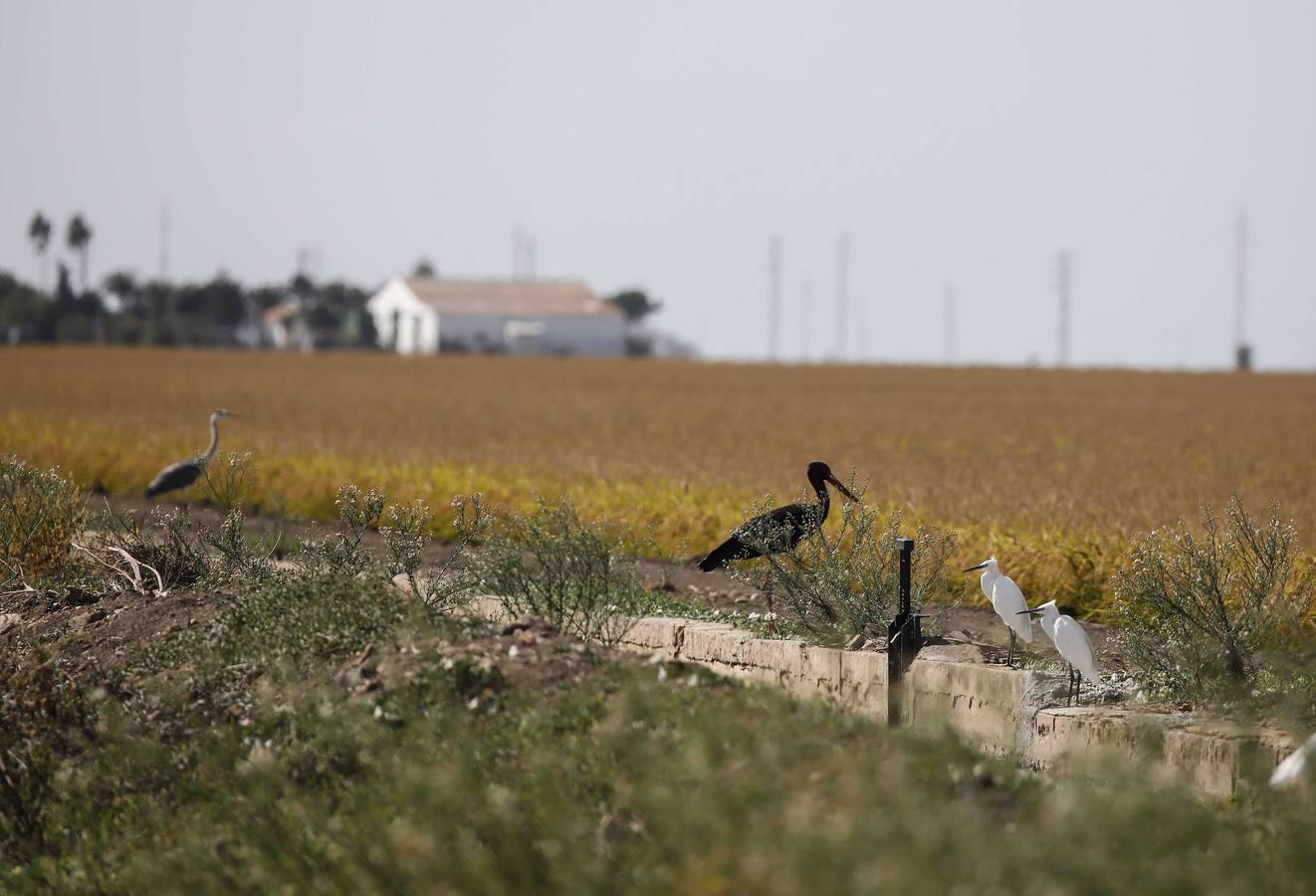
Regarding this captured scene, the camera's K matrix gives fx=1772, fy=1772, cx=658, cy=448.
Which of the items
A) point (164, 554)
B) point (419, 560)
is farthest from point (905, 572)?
point (164, 554)

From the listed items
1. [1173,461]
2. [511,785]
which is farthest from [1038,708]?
[1173,461]

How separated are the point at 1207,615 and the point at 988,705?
59.7 inches

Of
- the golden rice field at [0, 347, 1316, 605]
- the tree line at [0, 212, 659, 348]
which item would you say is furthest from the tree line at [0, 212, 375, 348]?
the golden rice field at [0, 347, 1316, 605]

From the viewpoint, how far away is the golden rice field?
19.3 meters

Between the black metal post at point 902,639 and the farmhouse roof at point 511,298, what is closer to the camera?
the black metal post at point 902,639

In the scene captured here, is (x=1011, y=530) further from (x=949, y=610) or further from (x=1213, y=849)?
(x=1213, y=849)

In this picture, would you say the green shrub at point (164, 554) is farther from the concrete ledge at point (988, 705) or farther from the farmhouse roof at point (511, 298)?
the farmhouse roof at point (511, 298)

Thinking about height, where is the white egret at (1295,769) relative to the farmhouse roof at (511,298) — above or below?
below

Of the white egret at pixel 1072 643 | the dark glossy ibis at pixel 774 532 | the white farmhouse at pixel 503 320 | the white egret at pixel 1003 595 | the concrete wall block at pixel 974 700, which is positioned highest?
the white farmhouse at pixel 503 320

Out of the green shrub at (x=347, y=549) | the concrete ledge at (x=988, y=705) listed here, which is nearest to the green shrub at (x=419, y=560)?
the green shrub at (x=347, y=549)

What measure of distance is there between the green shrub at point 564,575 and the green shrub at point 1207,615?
3279 mm

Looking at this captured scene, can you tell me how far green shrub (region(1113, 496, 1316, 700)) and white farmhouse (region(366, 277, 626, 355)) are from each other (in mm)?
105542

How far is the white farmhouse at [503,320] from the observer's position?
399 ft

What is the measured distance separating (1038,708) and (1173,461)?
19.4 meters
